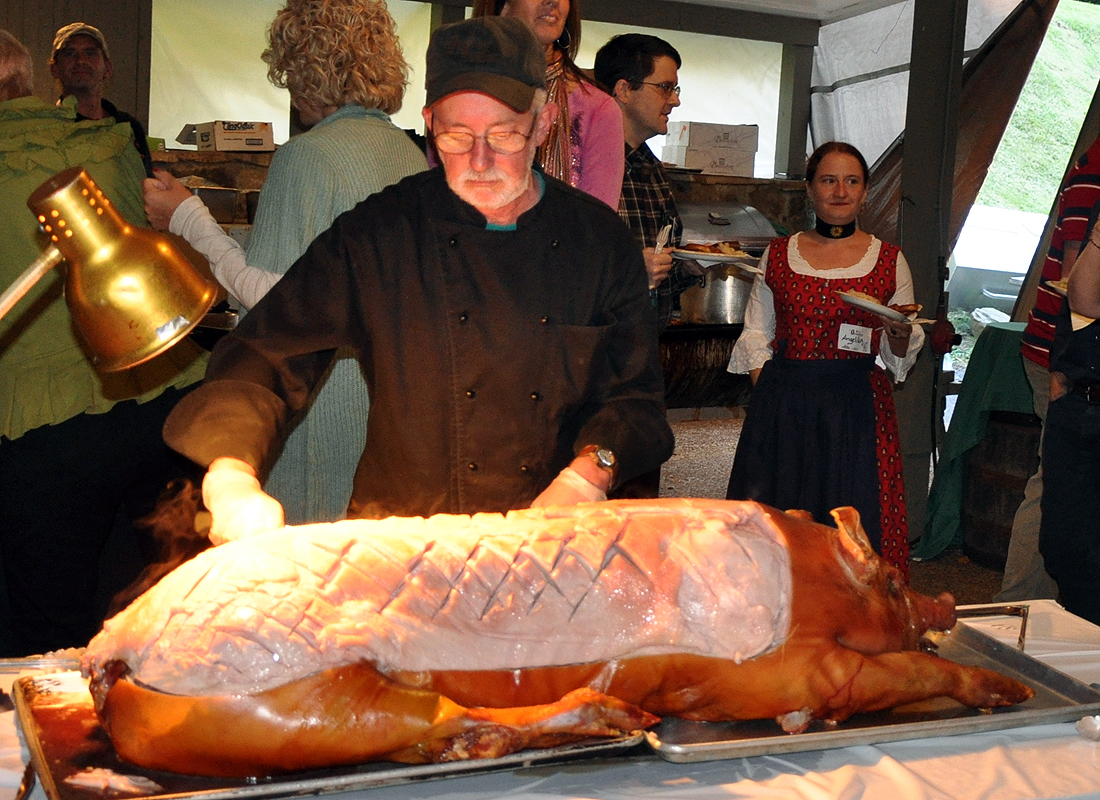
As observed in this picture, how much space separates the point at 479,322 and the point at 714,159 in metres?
5.37

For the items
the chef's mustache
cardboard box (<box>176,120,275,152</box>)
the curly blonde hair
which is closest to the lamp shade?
the curly blonde hair

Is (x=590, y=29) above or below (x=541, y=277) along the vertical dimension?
above

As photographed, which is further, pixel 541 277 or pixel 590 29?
pixel 590 29

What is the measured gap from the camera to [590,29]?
24.5 ft

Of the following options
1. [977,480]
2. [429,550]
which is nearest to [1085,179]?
[977,480]

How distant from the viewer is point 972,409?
504 centimetres

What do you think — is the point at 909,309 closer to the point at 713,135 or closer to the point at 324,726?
the point at 324,726

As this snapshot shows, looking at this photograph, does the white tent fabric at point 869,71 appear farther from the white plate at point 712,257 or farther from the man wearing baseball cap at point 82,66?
A: the man wearing baseball cap at point 82,66

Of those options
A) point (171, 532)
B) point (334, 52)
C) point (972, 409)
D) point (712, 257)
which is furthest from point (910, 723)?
point (972, 409)

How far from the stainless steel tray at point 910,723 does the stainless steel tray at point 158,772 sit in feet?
0.44

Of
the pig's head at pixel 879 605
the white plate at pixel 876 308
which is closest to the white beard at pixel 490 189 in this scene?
the pig's head at pixel 879 605

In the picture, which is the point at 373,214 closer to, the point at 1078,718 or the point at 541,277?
the point at 541,277

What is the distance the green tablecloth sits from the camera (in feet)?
16.1

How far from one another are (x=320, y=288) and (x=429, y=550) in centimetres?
70
